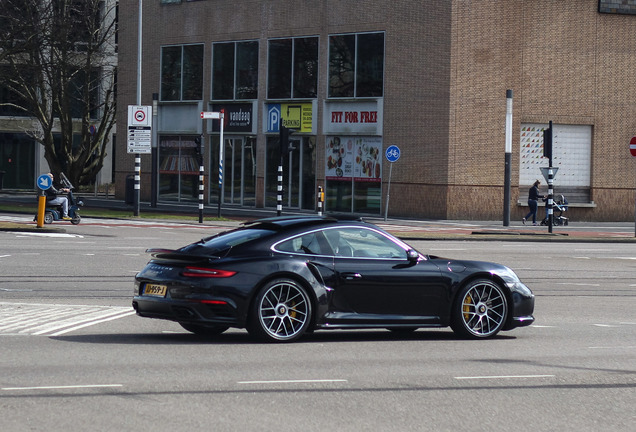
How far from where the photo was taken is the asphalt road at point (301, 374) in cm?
695

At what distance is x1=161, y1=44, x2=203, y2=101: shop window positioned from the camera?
48.5 meters

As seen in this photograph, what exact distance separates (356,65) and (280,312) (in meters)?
32.8

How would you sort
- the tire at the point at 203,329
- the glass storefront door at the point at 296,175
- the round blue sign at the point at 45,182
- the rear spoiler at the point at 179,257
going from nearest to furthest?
the rear spoiler at the point at 179,257 < the tire at the point at 203,329 < the round blue sign at the point at 45,182 < the glass storefront door at the point at 296,175

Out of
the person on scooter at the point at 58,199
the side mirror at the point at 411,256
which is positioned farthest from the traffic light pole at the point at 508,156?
the side mirror at the point at 411,256

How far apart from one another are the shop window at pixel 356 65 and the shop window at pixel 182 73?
7.80 meters

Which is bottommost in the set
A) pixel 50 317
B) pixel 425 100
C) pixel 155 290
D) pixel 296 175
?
pixel 50 317

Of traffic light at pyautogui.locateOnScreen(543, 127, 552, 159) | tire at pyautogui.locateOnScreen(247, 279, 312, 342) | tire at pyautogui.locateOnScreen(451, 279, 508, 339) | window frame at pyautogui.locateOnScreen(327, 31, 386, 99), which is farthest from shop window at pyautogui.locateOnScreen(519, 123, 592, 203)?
tire at pyautogui.locateOnScreen(247, 279, 312, 342)

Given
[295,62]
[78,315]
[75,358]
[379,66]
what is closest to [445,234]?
[379,66]

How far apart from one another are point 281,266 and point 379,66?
32024 millimetres

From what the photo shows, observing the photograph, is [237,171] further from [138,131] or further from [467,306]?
[467,306]

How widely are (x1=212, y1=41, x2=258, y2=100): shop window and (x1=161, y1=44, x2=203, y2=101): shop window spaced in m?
1.02

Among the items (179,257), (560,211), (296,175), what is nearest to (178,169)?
(296,175)

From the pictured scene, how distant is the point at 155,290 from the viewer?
34.4 ft

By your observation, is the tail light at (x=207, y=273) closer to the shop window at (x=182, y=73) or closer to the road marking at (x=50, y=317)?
the road marking at (x=50, y=317)
